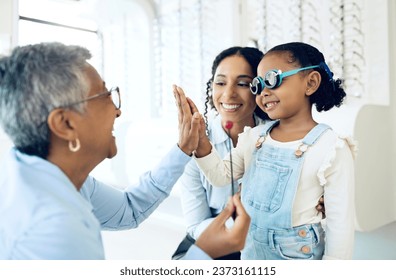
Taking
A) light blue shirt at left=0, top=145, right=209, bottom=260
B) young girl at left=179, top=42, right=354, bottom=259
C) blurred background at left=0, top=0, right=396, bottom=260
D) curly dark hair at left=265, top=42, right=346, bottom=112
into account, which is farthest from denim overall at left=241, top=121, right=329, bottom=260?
blurred background at left=0, top=0, right=396, bottom=260

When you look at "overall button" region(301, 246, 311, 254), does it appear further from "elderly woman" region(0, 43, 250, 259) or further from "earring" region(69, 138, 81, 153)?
"earring" region(69, 138, 81, 153)

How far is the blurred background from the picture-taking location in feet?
4.13

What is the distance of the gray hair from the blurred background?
6.7 inches

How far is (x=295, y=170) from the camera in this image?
0.85 meters

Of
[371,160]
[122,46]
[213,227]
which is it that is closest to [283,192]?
[213,227]

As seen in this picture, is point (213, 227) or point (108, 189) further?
point (108, 189)

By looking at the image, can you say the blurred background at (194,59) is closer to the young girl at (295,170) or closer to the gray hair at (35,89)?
the gray hair at (35,89)

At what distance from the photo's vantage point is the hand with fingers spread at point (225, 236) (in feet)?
2.14

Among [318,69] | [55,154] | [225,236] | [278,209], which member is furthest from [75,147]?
[318,69]

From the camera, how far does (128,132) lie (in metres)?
1.98

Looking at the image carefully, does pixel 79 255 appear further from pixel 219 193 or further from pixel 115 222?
pixel 219 193

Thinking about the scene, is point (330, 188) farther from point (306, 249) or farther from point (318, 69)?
point (318, 69)

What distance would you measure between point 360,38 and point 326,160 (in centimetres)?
78

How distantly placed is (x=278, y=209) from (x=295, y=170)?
0.34 ft
